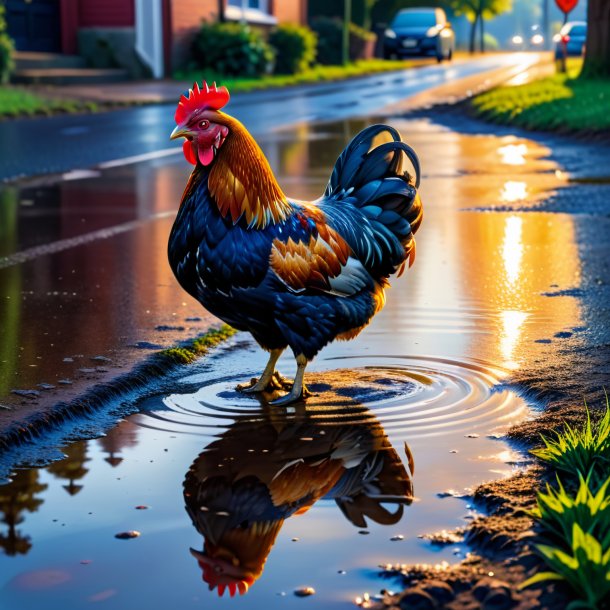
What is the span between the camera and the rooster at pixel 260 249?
5535 mm

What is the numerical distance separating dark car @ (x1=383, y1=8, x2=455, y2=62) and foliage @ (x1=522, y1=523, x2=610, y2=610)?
44.7 m

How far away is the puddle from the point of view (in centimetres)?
391

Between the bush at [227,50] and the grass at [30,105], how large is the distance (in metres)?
10.3

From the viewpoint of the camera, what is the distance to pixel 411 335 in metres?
7.26

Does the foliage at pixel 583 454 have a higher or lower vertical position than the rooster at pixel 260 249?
lower

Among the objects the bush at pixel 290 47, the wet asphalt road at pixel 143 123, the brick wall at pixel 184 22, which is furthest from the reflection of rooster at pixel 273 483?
the bush at pixel 290 47

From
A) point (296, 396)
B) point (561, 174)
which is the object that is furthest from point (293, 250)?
point (561, 174)

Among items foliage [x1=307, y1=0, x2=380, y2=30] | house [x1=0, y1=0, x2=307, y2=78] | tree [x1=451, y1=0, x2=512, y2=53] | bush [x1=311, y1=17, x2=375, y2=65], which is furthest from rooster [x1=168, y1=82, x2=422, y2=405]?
tree [x1=451, y1=0, x2=512, y2=53]

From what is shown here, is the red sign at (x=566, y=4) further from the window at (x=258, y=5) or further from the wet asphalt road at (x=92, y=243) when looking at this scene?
the window at (x=258, y=5)

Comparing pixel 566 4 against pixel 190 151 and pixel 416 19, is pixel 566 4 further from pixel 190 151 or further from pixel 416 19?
pixel 190 151

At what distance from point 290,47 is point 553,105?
19.0 metres

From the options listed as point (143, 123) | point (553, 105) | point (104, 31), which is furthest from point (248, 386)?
point (104, 31)

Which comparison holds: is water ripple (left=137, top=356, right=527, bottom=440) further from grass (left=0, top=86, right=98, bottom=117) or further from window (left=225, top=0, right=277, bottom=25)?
window (left=225, top=0, right=277, bottom=25)

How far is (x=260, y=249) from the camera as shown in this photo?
5547mm
